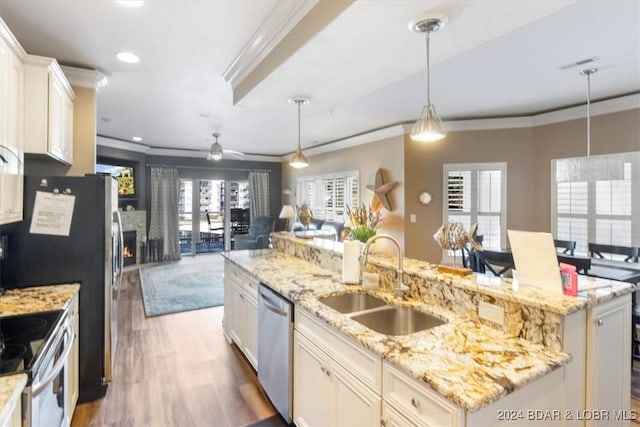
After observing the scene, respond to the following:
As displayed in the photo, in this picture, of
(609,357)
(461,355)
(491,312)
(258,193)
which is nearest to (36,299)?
(461,355)

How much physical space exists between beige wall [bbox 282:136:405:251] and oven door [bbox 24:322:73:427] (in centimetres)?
458

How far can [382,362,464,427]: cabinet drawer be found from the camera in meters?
1.08

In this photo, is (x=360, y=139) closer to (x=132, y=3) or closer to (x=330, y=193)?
(x=330, y=193)

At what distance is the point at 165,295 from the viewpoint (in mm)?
5051

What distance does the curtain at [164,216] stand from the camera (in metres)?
7.54

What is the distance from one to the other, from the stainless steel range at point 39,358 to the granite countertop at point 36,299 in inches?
4.5

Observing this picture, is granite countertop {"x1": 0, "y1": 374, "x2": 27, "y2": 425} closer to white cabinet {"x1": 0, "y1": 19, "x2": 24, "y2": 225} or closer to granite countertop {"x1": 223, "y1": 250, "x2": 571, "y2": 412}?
white cabinet {"x1": 0, "y1": 19, "x2": 24, "y2": 225}

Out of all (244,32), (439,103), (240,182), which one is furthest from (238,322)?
(240,182)

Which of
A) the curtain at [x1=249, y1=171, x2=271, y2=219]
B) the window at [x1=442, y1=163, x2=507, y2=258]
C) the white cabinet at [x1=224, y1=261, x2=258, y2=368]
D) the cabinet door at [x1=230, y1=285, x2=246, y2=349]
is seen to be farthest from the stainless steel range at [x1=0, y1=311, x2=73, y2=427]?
the curtain at [x1=249, y1=171, x2=271, y2=219]

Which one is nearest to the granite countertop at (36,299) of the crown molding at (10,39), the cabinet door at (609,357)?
the crown molding at (10,39)

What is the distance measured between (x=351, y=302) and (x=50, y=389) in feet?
5.40

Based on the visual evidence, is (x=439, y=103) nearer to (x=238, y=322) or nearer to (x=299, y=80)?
(x=299, y=80)

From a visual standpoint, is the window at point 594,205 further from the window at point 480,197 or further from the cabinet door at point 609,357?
the cabinet door at point 609,357

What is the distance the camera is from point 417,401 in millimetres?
1195
